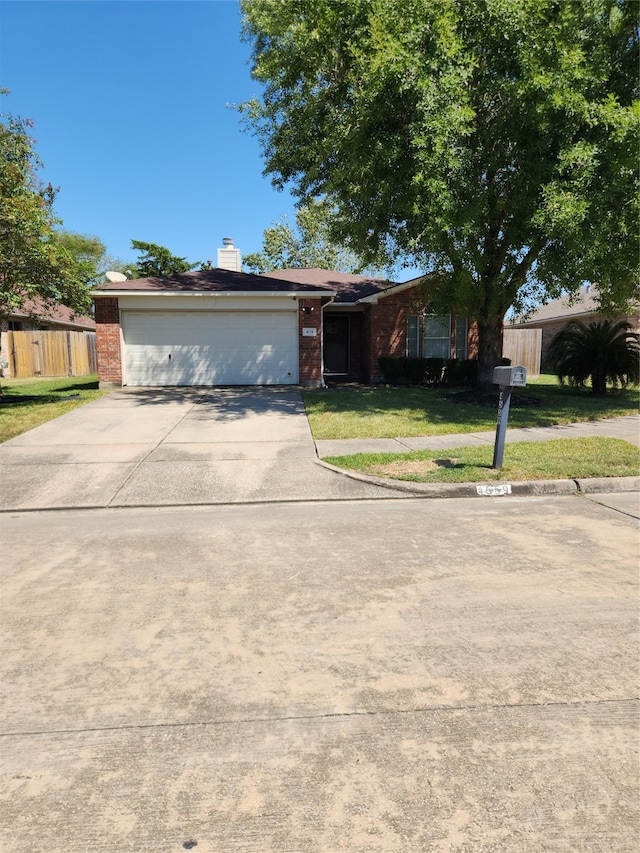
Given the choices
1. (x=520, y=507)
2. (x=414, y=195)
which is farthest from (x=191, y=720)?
(x=414, y=195)

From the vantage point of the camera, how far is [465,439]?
8641mm

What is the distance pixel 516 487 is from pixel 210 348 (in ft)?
39.3

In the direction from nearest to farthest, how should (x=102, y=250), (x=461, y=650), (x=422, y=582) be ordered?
(x=461, y=650) → (x=422, y=582) → (x=102, y=250)

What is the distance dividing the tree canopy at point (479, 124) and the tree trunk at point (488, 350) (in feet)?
5.02

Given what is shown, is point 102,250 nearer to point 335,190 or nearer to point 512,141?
point 335,190

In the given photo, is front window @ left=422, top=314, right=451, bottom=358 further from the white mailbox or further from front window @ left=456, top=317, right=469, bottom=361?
the white mailbox

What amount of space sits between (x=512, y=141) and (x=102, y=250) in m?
43.0

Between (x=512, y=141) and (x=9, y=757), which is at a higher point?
(x=512, y=141)

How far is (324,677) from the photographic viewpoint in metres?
2.71

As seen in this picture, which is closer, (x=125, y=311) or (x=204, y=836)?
(x=204, y=836)

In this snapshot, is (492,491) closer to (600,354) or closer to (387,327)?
(600,354)

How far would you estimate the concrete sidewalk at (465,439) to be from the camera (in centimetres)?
802

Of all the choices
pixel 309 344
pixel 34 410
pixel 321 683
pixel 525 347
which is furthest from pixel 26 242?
pixel 525 347

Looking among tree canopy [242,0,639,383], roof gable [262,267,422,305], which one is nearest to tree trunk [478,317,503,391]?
tree canopy [242,0,639,383]
